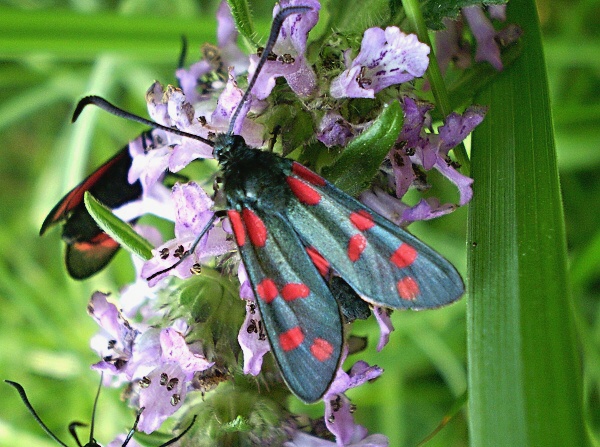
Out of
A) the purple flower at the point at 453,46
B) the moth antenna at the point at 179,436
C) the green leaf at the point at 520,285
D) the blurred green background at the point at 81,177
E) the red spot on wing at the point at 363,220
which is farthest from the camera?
the blurred green background at the point at 81,177

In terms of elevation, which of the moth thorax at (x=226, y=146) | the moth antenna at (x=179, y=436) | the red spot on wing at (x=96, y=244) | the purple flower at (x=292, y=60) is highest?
the purple flower at (x=292, y=60)

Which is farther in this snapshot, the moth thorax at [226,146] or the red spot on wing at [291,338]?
the moth thorax at [226,146]

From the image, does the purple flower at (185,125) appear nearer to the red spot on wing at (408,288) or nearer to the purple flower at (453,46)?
the red spot on wing at (408,288)

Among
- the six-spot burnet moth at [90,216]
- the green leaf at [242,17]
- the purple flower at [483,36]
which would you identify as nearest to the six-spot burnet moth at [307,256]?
the green leaf at [242,17]

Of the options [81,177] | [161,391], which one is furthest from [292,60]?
[81,177]

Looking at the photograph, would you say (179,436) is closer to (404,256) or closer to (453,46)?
(404,256)

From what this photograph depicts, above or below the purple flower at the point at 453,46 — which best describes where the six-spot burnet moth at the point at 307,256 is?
below
